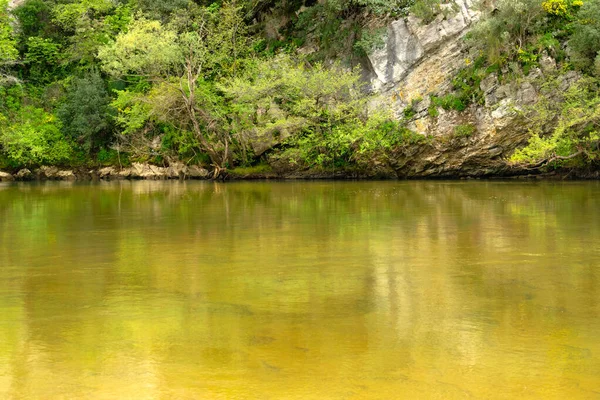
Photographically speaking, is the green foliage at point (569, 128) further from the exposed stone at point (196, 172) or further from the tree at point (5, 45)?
the tree at point (5, 45)

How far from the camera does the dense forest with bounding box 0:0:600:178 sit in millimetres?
27844

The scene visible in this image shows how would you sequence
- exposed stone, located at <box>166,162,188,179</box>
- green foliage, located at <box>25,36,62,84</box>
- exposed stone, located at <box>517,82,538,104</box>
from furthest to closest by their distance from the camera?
green foliage, located at <box>25,36,62,84</box> < exposed stone, located at <box>166,162,188,179</box> < exposed stone, located at <box>517,82,538,104</box>

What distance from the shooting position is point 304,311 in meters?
5.96

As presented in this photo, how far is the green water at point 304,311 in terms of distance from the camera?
418 cm

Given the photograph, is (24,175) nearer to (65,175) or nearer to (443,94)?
(65,175)

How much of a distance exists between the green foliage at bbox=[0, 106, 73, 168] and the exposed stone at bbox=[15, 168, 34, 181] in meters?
0.44

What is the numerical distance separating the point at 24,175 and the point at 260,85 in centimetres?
1900

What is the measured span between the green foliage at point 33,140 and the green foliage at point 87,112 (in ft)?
2.99

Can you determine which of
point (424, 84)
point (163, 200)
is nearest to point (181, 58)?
point (424, 84)

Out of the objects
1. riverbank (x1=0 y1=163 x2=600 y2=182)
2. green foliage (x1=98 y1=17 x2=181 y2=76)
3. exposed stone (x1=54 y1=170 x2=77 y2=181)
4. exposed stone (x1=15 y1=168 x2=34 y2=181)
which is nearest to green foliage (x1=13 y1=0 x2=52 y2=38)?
exposed stone (x1=15 y1=168 x2=34 y2=181)

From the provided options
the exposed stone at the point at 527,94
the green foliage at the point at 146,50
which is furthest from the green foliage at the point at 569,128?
the green foliage at the point at 146,50

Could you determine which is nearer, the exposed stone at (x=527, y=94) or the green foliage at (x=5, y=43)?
the exposed stone at (x=527, y=94)

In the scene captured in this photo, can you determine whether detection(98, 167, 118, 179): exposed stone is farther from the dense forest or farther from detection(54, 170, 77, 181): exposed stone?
detection(54, 170, 77, 181): exposed stone

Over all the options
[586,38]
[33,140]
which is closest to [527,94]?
[586,38]
